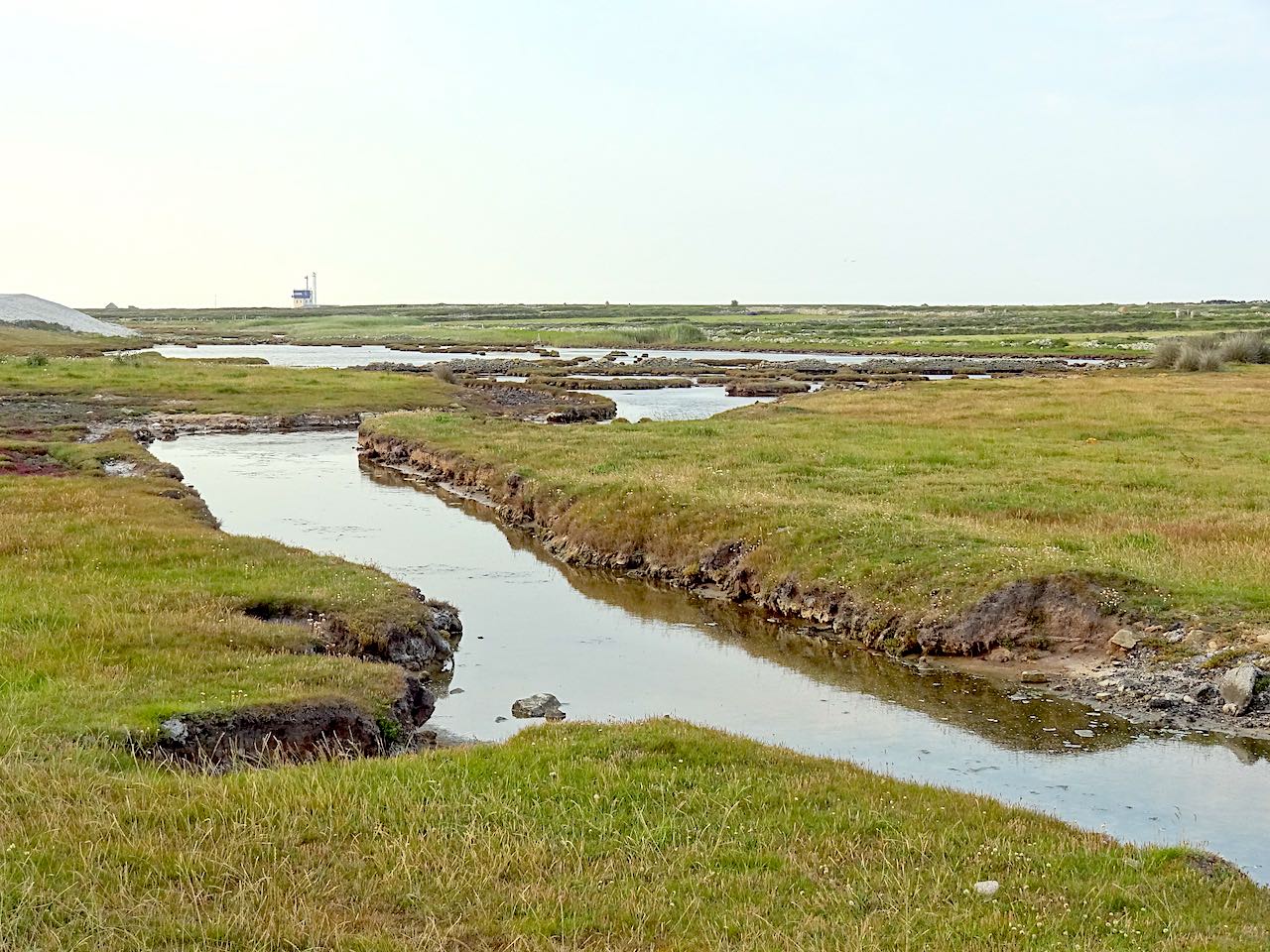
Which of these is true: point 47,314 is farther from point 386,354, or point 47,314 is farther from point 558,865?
point 558,865

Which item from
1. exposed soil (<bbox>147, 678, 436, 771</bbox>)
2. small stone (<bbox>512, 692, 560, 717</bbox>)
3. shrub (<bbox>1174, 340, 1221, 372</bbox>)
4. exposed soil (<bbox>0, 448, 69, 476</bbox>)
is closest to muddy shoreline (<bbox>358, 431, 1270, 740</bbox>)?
small stone (<bbox>512, 692, 560, 717</bbox>)

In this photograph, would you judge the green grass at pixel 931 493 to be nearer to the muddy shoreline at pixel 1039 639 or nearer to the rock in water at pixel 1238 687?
the muddy shoreline at pixel 1039 639

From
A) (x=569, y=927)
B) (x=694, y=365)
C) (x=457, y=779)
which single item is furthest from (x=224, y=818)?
(x=694, y=365)

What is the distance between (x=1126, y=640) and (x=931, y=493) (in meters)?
12.0

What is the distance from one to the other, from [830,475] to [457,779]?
26.0 meters

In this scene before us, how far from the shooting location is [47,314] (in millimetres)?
168875

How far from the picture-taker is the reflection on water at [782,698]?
16.6 m

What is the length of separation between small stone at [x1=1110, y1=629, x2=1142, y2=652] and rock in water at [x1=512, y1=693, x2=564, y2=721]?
33.9 feet

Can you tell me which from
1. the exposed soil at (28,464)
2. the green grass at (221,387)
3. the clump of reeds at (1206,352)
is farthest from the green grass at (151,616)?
the clump of reeds at (1206,352)

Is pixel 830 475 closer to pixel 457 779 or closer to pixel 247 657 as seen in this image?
pixel 247 657

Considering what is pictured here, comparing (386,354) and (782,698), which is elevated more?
(386,354)

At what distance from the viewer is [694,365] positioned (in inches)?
4552

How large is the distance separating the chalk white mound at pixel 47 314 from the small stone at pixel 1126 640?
162344 mm

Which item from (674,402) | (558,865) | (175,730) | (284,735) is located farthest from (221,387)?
(558,865)
